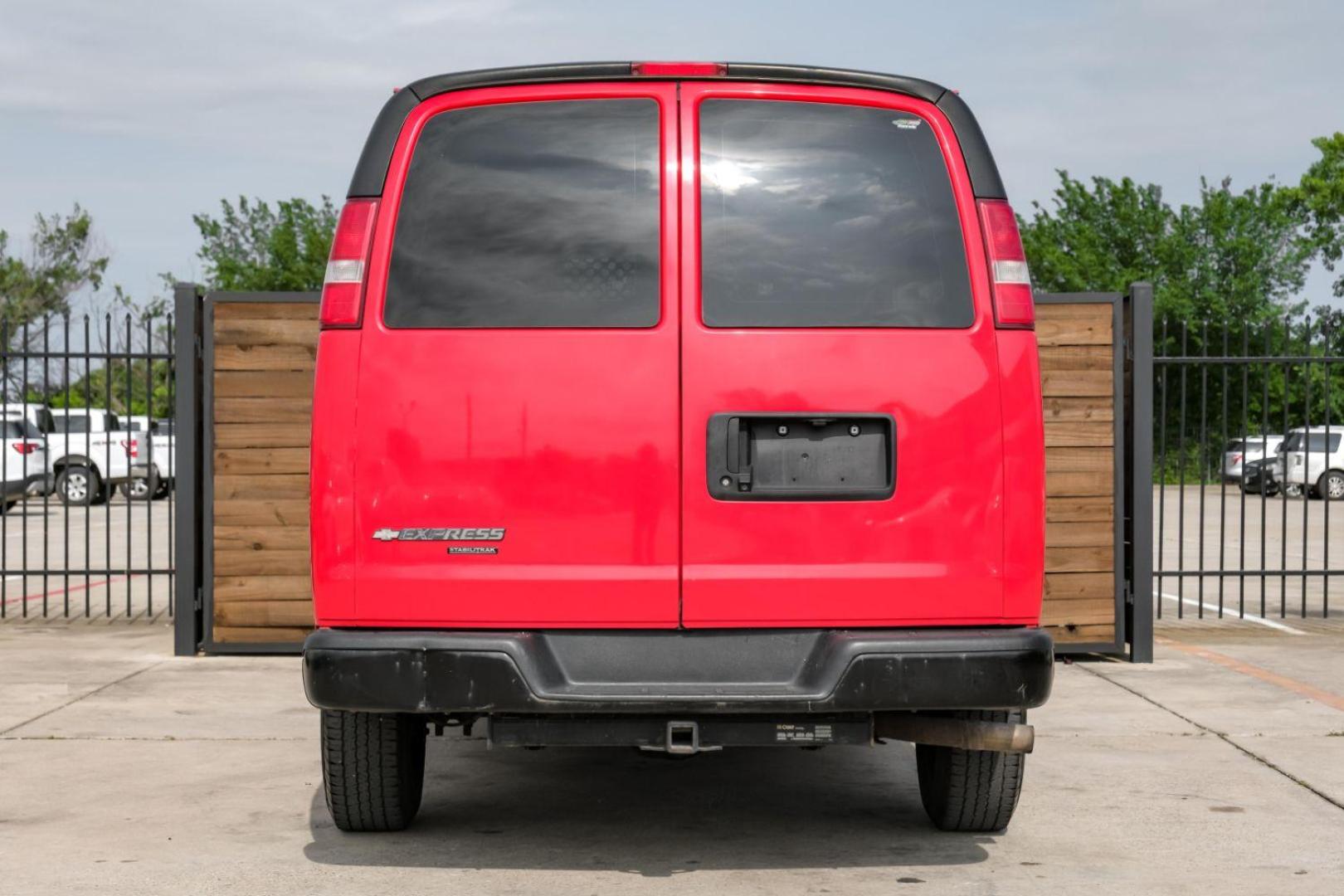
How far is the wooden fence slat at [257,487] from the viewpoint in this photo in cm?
946

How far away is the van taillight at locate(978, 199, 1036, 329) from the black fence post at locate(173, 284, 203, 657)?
565cm

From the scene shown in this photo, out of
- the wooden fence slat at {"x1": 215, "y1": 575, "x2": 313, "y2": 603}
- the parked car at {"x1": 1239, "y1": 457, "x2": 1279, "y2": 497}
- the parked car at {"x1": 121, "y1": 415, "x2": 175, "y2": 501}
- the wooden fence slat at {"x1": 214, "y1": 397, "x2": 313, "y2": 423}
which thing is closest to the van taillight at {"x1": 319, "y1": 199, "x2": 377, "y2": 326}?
the wooden fence slat at {"x1": 214, "y1": 397, "x2": 313, "y2": 423}

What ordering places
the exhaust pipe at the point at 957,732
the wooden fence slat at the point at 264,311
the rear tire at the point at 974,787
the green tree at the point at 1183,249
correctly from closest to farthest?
the exhaust pipe at the point at 957,732 < the rear tire at the point at 974,787 < the wooden fence slat at the point at 264,311 < the green tree at the point at 1183,249

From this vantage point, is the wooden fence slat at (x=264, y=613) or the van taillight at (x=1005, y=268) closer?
the van taillight at (x=1005, y=268)

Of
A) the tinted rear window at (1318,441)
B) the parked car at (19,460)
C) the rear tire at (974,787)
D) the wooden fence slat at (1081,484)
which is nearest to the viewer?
the rear tire at (974,787)

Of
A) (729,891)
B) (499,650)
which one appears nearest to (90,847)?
(499,650)

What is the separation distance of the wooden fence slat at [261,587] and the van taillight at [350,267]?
500 centimetres

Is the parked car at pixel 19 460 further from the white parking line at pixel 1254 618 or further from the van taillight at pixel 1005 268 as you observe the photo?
the van taillight at pixel 1005 268

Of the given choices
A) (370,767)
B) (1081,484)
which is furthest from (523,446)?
(1081,484)

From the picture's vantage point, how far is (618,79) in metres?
4.83

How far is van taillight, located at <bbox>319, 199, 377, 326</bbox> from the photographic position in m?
4.73

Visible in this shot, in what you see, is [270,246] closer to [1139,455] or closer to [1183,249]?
[1183,249]

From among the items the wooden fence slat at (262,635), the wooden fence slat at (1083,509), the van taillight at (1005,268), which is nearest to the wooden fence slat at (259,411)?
the wooden fence slat at (262,635)

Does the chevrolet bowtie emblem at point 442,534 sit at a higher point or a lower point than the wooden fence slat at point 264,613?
higher
